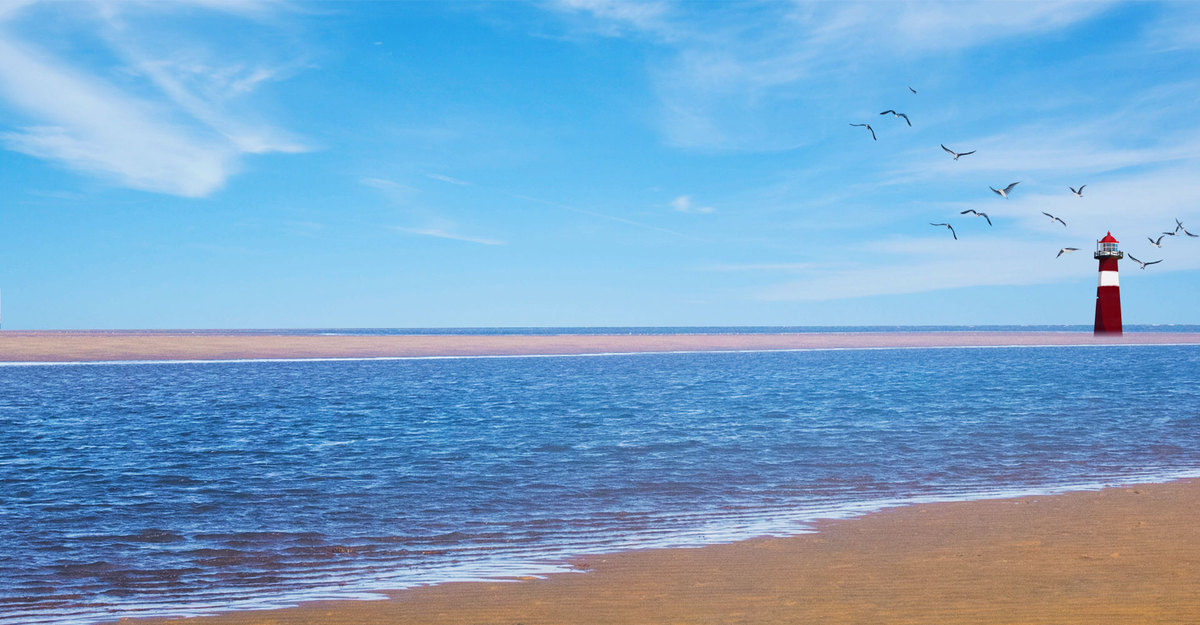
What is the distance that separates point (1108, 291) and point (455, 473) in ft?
277

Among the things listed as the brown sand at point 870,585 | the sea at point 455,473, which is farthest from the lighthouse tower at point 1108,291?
the brown sand at point 870,585

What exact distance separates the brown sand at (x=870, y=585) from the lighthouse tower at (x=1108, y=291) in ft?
260

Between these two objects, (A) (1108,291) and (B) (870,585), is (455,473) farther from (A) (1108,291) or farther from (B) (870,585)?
(A) (1108,291)

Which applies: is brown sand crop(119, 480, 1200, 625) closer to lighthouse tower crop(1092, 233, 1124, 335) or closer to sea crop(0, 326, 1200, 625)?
sea crop(0, 326, 1200, 625)

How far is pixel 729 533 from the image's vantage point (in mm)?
9492

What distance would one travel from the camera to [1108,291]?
3246 inches

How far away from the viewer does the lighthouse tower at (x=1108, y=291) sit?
78375 millimetres

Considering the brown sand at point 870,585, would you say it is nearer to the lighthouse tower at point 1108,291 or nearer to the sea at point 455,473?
the sea at point 455,473

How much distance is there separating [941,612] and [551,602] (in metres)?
2.85

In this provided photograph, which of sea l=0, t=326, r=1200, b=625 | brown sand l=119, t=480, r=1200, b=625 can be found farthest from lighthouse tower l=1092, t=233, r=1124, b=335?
brown sand l=119, t=480, r=1200, b=625

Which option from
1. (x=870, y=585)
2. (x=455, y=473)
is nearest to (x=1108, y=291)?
(x=455, y=473)

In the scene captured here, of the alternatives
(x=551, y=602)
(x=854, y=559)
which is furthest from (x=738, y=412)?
(x=551, y=602)

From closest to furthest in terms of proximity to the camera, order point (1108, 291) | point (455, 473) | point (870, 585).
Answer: point (870, 585) → point (455, 473) → point (1108, 291)

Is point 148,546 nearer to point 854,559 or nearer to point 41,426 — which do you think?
point 854,559
